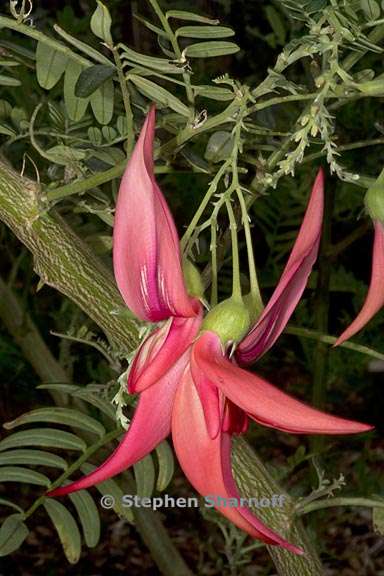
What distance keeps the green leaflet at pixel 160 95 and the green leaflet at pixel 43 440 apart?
34 centimetres

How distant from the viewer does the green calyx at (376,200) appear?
1.68 ft

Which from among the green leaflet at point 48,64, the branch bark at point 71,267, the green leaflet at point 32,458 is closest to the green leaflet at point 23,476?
the green leaflet at point 32,458

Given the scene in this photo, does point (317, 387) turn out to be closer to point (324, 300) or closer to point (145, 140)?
point (324, 300)

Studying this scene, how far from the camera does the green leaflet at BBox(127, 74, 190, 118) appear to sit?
1.94ft

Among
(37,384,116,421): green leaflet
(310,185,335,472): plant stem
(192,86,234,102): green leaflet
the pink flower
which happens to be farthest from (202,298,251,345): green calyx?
(310,185,335,472): plant stem

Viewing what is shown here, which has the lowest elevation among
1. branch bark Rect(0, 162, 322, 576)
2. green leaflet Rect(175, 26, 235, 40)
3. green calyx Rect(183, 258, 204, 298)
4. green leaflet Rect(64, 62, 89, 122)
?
branch bark Rect(0, 162, 322, 576)

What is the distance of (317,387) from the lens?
119 centimetres

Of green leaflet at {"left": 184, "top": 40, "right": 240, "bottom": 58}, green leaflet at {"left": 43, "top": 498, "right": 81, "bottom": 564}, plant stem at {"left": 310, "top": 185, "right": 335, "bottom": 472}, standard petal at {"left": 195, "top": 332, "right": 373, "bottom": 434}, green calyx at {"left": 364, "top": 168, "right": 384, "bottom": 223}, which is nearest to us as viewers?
standard petal at {"left": 195, "top": 332, "right": 373, "bottom": 434}

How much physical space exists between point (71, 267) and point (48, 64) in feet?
0.40

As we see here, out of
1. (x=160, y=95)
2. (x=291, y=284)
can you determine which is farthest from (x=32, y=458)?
(x=291, y=284)

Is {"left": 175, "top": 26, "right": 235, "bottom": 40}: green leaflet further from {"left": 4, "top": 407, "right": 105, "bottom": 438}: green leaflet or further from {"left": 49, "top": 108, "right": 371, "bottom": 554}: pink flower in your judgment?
{"left": 4, "top": 407, "right": 105, "bottom": 438}: green leaflet

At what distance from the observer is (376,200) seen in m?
0.52

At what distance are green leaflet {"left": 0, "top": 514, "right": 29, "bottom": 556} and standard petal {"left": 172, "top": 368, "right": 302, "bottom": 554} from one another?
43 centimetres

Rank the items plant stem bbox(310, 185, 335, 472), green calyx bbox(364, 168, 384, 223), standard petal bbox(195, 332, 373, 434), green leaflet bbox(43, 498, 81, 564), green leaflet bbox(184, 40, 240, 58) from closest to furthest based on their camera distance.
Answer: standard petal bbox(195, 332, 373, 434)
green calyx bbox(364, 168, 384, 223)
green leaflet bbox(184, 40, 240, 58)
green leaflet bbox(43, 498, 81, 564)
plant stem bbox(310, 185, 335, 472)
